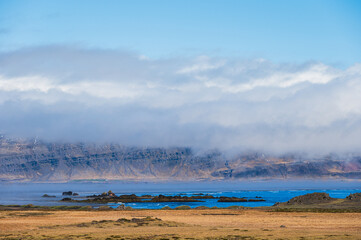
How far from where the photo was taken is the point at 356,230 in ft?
176

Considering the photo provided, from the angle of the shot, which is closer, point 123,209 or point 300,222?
point 300,222

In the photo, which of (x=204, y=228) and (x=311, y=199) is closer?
(x=204, y=228)

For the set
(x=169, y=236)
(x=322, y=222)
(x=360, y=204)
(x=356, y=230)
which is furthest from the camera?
(x=360, y=204)

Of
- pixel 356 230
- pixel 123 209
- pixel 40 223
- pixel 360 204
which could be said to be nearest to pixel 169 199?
pixel 123 209

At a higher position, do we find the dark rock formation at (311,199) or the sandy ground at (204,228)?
the dark rock formation at (311,199)

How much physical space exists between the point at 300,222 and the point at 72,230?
28947 millimetres

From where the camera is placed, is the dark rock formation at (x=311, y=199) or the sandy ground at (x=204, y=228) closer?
the sandy ground at (x=204, y=228)

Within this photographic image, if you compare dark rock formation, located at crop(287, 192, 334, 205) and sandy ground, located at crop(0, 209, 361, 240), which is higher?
dark rock formation, located at crop(287, 192, 334, 205)

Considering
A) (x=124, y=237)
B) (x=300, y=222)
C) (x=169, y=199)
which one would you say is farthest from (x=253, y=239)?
(x=169, y=199)

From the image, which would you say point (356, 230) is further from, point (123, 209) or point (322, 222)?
point (123, 209)

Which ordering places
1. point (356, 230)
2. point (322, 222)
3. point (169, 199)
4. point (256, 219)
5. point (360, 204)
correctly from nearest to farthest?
1. point (356, 230)
2. point (322, 222)
3. point (256, 219)
4. point (360, 204)
5. point (169, 199)

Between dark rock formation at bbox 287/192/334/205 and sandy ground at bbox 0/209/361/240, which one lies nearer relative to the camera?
sandy ground at bbox 0/209/361/240

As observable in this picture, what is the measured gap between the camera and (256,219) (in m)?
69.9

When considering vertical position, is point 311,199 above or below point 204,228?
above
